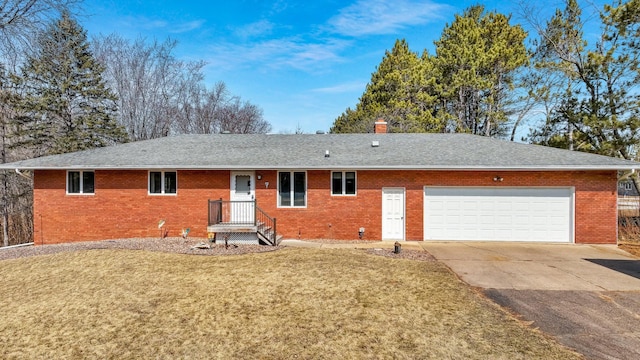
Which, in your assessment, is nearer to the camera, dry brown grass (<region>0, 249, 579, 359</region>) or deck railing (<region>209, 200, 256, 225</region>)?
dry brown grass (<region>0, 249, 579, 359</region>)

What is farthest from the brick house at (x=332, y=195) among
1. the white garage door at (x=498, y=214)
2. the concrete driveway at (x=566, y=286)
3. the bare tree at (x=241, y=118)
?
the bare tree at (x=241, y=118)

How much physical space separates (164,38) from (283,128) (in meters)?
17.6

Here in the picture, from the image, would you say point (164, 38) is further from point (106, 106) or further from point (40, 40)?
point (40, 40)

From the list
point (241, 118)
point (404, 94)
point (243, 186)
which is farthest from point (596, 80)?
point (241, 118)

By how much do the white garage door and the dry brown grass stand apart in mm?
4452

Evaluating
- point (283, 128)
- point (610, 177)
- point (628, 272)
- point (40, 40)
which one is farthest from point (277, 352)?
point (283, 128)

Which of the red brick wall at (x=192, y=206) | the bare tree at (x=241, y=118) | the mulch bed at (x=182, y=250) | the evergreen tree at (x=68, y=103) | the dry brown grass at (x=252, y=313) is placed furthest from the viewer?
the bare tree at (x=241, y=118)

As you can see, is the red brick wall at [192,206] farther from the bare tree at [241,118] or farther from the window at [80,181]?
the bare tree at [241,118]

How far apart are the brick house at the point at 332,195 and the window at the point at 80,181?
1.6 inches

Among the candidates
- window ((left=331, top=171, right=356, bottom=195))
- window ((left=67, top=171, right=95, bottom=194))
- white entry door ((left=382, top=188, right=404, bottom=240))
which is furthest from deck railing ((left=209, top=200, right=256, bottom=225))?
window ((left=67, top=171, right=95, bottom=194))

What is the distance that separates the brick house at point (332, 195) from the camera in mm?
12336

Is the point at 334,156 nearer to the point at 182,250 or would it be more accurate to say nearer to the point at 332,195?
the point at 332,195

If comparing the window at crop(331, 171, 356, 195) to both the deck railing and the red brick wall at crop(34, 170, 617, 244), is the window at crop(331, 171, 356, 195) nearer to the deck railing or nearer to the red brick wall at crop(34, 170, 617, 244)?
the red brick wall at crop(34, 170, 617, 244)

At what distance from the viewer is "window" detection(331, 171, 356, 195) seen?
12938mm
